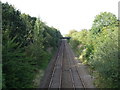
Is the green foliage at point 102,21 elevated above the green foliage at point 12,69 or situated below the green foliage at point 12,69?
above

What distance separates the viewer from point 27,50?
1967cm

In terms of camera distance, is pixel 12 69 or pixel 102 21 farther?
pixel 102 21

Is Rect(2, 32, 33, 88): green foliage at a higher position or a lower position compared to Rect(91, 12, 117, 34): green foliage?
lower

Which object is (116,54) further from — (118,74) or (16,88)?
(16,88)

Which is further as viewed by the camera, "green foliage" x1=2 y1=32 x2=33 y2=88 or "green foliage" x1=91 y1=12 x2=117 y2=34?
"green foliage" x1=91 y1=12 x2=117 y2=34

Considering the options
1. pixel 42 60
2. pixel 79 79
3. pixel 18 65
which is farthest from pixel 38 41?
pixel 18 65

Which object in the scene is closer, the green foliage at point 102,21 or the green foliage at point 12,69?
the green foliage at point 12,69

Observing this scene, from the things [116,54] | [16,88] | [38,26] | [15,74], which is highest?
[38,26]

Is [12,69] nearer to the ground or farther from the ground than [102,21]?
nearer to the ground

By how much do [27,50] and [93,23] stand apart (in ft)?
44.3

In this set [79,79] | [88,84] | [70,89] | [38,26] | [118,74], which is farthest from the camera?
[38,26]

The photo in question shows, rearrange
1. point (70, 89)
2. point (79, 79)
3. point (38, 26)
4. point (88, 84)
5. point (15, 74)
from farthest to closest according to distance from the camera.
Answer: point (38, 26)
point (79, 79)
point (88, 84)
point (70, 89)
point (15, 74)

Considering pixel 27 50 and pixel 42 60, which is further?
pixel 42 60

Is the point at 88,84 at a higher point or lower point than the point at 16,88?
lower
